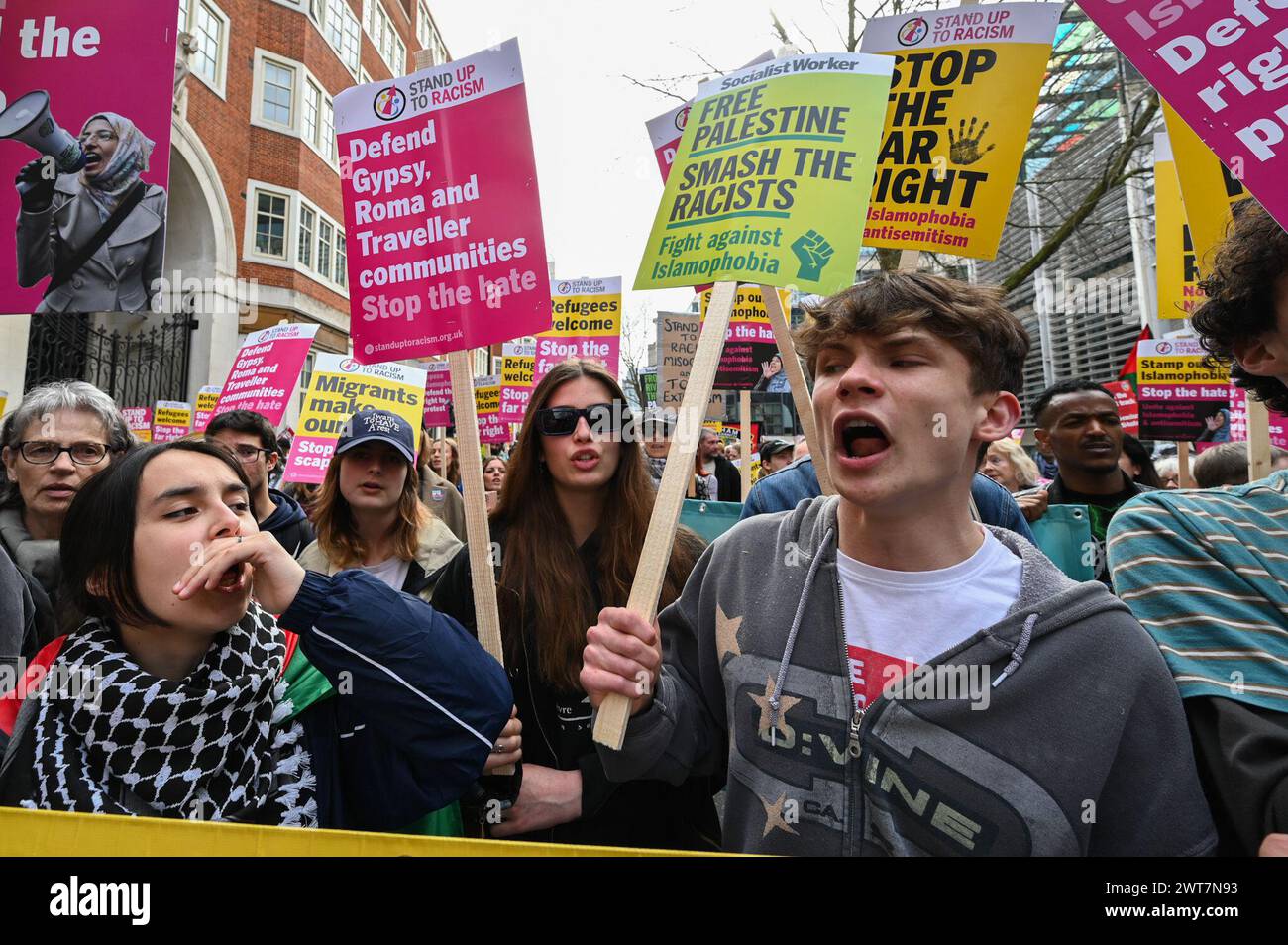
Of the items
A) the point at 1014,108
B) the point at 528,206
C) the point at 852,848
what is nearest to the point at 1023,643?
the point at 852,848

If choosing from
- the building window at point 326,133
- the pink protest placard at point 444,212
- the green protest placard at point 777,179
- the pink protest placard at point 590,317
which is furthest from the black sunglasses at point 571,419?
the building window at point 326,133

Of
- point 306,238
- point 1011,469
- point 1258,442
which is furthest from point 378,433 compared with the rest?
point 306,238

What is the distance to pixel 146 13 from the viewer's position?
2330 mm

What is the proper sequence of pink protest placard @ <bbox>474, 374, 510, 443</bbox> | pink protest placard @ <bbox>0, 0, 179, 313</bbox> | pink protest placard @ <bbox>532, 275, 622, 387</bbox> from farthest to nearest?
1. pink protest placard @ <bbox>474, 374, 510, 443</bbox>
2. pink protest placard @ <bbox>532, 275, 622, 387</bbox>
3. pink protest placard @ <bbox>0, 0, 179, 313</bbox>

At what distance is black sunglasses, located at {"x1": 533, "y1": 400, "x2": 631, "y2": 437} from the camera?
259 cm

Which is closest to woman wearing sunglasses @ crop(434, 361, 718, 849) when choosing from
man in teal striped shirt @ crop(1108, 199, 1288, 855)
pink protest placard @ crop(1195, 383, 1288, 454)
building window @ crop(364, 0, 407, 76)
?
man in teal striped shirt @ crop(1108, 199, 1288, 855)

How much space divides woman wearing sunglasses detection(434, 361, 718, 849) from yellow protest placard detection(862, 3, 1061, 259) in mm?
1268

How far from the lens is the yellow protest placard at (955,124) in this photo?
2869 millimetres

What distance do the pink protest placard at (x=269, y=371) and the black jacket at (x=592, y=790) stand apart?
4.34 metres

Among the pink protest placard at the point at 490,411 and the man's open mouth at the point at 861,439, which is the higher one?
the pink protest placard at the point at 490,411

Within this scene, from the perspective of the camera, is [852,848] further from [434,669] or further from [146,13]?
[146,13]

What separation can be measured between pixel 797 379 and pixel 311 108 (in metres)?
20.9

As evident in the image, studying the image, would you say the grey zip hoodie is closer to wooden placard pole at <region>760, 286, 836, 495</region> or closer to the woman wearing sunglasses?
the woman wearing sunglasses

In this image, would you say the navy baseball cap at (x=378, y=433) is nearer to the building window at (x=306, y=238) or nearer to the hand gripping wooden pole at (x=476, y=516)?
the hand gripping wooden pole at (x=476, y=516)
